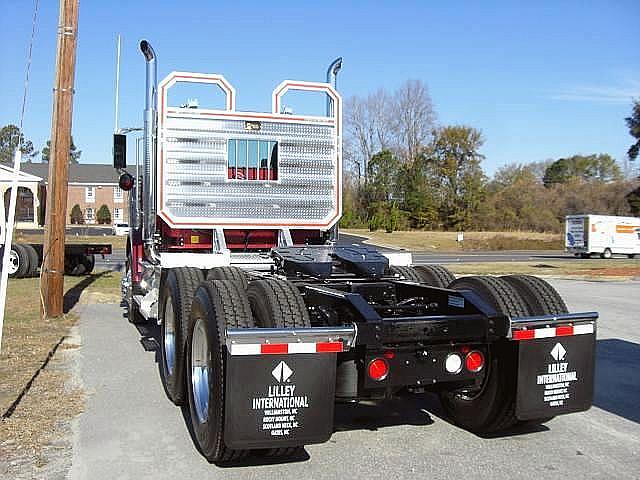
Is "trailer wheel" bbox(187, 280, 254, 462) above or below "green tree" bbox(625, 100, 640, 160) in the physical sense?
below

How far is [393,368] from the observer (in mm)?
4805

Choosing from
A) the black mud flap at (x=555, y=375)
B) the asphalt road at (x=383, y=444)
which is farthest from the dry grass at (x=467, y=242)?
the black mud flap at (x=555, y=375)

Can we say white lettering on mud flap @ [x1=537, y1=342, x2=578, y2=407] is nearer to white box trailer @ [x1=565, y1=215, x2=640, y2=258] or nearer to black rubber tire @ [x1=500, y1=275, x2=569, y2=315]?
black rubber tire @ [x1=500, y1=275, x2=569, y2=315]

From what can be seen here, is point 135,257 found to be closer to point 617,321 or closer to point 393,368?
point 393,368

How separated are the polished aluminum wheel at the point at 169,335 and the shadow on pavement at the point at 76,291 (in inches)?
257

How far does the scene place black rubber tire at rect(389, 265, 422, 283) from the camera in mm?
7337

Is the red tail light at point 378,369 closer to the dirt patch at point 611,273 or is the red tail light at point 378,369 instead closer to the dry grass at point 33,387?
the dry grass at point 33,387

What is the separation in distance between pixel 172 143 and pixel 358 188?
58428 mm

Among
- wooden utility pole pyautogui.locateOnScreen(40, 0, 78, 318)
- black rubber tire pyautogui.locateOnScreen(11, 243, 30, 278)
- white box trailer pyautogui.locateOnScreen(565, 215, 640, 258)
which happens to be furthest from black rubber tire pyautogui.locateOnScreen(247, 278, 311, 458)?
white box trailer pyautogui.locateOnScreen(565, 215, 640, 258)

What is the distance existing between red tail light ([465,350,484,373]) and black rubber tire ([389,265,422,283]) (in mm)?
2090

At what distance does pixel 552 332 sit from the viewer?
513cm

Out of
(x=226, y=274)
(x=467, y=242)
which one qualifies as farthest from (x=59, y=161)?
(x=467, y=242)

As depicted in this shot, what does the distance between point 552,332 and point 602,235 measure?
41.8m

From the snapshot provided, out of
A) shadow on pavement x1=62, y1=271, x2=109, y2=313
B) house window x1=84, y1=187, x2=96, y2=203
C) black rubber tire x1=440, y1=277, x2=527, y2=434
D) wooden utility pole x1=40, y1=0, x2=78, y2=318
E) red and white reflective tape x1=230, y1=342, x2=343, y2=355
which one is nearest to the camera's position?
red and white reflective tape x1=230, y1=342, x2=343, y2=355
